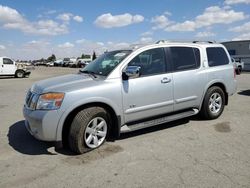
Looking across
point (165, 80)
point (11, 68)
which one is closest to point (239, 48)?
point (11, 68)

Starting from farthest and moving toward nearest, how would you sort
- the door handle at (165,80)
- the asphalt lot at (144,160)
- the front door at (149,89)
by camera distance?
the door handle at (165,80) < the front door at (149,89) < the asphalt lot at (144,160)

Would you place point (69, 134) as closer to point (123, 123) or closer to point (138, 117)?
point (123, 123)

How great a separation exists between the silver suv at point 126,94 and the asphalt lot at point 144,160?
12.8 inches

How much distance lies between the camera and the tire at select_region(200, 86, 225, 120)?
614 cm

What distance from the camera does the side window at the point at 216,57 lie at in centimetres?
626

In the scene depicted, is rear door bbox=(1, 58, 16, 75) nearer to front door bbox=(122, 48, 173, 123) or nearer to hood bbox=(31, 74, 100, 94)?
hood bbox=(31, 74, 100, 94)

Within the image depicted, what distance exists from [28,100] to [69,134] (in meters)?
1.06

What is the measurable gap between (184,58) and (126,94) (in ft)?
5.97

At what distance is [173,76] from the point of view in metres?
5.36

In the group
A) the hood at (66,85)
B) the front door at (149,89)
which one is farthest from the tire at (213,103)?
the hood at (66,85)

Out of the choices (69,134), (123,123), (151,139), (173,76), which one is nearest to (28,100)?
(69,134)

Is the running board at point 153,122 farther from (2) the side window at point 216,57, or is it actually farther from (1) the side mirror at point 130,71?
(2) the side window at point 216,57

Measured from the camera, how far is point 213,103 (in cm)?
638

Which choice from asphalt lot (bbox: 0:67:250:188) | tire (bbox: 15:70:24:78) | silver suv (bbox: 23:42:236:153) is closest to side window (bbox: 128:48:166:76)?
silver suv (bbox: 23:42:236:153)
